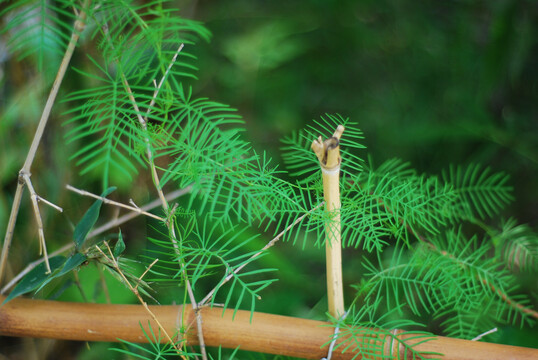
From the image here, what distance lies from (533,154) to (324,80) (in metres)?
0.40

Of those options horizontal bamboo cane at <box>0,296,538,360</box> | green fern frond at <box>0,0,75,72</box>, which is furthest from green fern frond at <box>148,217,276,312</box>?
green fern frond at <box>0,0,75,72</box>

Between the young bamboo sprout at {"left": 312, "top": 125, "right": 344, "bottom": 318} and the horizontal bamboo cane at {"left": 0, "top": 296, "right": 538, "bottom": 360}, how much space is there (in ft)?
0.10

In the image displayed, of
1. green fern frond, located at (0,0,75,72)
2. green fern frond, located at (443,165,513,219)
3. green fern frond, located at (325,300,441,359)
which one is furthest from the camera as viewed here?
green fern frond, located at (443,165,513,219)

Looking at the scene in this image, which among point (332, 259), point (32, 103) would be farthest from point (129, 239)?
point (332, 259)

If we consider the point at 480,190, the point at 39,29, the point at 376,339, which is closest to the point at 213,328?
the point at 376,339

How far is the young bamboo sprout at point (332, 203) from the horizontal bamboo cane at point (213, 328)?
29 mm

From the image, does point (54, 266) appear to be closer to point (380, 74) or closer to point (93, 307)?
point (93, 307)

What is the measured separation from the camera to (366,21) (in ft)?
3.37

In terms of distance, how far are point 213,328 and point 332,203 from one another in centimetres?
14

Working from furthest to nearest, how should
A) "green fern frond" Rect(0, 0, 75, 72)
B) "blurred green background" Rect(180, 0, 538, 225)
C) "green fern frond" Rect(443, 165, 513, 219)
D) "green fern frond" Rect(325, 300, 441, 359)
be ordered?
"blurred green background" Rect(180, 0, 538, 225)
"green fern frond" Rect(443, 165, 513, 219)
"green fern frond" Rect(325, 300, 441, 359)
"green fern frond" Rect(0, 0, 75, 72)

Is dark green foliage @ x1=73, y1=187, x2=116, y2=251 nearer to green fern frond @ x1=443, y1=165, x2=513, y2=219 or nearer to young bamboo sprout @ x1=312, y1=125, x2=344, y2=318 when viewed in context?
young bamboo sprout @ x1=312, y1=125, x2=344, y2=318

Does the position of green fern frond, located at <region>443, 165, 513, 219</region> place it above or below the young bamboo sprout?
above

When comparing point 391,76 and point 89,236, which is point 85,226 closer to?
point 89,236

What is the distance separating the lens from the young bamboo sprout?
1.08 ft
